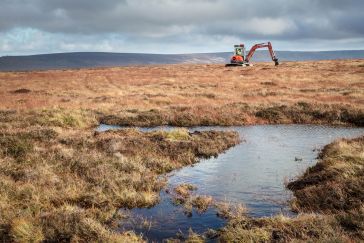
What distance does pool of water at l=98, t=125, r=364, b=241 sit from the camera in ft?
41.0

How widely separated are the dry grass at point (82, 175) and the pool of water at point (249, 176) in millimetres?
735

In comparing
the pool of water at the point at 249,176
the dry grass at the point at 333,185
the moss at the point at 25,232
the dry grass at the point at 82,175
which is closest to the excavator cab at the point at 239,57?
the pool of water at the point at 249,176

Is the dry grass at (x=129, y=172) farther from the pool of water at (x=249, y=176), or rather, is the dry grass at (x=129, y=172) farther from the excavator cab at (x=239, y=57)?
the excavator cab at (x=239, y=57)

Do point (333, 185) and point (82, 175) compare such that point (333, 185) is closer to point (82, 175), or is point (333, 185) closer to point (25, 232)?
point (82, 175)

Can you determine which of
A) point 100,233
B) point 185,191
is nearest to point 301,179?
point 185,191

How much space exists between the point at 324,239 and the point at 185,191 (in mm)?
6259

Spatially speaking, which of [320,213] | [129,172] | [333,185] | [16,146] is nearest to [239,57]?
[16,146]

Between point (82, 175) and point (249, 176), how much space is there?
6.13m

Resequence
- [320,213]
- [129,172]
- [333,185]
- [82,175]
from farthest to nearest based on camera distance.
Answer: [129,172]
[82,175]
[333,185]
[320,213]

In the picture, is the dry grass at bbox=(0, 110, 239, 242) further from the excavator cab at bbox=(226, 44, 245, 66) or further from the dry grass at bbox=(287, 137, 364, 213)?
the excavator cab at bbox=(226, 44, 245, 66)

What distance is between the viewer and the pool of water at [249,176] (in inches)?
492

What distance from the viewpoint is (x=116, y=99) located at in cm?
4394

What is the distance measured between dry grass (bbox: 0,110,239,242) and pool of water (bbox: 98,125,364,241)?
73cm

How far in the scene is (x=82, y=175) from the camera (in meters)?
16.0
